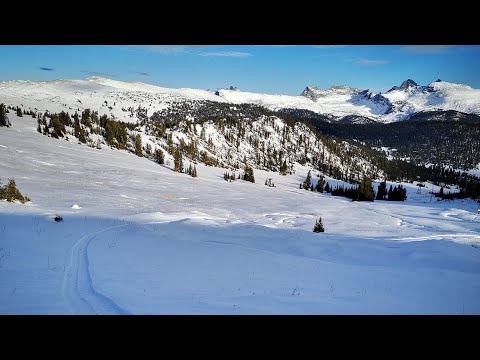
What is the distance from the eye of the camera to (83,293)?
6.70 metres

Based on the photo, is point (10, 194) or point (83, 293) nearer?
point (83, 293)

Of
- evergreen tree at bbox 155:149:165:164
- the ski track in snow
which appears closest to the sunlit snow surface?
the ski track in snow

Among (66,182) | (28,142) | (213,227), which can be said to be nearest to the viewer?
(213,227)

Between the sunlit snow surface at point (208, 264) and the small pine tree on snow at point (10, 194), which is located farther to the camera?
the small pine tree on snow at point (10, 194)

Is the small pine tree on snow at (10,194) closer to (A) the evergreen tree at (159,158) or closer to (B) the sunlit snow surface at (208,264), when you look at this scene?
(B) the sunlit snow surface at (208,264)

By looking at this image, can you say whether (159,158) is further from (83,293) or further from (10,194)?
(83,293)

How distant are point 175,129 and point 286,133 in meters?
80.2

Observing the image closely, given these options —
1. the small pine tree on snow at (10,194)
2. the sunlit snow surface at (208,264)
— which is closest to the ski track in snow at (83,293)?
the sunlit snow surface at (208,264)

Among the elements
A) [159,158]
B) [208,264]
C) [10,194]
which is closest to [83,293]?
[208,264]

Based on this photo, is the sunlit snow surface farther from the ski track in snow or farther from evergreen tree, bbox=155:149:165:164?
evergreen tree, bbox=155:149:165:164

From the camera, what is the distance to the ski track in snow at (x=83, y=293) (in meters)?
5.83

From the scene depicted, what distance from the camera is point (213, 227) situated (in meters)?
16.2
